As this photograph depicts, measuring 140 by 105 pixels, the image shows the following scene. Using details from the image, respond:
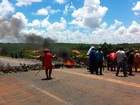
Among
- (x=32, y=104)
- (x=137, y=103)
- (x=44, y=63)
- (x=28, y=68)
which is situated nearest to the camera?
(x=137, y=103)

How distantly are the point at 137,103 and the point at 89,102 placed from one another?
1.62 metres

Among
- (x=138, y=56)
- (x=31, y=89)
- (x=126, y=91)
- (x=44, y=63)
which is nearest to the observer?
(x=126, y=91)

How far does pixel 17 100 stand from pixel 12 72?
1437cm

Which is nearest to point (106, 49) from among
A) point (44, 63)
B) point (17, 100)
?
point (44, 63)

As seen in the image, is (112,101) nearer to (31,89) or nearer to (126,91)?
(126,91)

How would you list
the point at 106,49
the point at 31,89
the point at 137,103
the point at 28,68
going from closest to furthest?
the point at 137,103, the point at 31,89, the point at 28,68, the point at 106,49

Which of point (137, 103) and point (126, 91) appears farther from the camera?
point (126, 91)

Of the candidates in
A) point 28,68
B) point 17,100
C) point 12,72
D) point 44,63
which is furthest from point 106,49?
point 17,100

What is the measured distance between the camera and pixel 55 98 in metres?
13.3

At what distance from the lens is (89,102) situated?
11.9m

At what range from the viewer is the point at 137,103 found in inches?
442

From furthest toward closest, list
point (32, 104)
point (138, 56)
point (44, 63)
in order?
point (138, 56) < point (44, 63) < point (32, 104)

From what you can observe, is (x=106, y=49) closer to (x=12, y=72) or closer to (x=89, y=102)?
(x=12, y=72)

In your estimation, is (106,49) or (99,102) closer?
(99,102)
